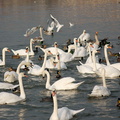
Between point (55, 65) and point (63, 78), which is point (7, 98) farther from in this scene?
point (55, 65)

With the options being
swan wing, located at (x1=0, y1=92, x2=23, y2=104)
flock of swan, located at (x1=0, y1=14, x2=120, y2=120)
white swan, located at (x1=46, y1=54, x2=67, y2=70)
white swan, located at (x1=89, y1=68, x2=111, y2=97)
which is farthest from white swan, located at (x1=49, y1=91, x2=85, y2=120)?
white swan, located at (x1=46, y1=54, x2=67, y2=70)

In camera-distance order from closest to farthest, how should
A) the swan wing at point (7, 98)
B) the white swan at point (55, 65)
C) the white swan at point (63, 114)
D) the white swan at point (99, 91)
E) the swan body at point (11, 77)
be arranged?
1. the white swan at point (63, 114)
2. the swan wing at point (7, 98)
3. the white swan at point (99, 91)
4. the swan body at point (11, 77)
5. the white swan at point (55, 65)

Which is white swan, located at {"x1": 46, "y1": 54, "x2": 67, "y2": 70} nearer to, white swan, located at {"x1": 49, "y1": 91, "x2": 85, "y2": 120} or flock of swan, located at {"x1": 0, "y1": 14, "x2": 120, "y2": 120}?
flock of swan, located at {"x1": 0, "y1": 14, "x2": 120, "y2": 120}

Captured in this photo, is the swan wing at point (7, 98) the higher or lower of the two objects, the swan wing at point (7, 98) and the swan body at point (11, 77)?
the lower

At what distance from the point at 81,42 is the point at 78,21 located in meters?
11.9

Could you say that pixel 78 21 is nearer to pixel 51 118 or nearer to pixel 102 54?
pixel 102 54

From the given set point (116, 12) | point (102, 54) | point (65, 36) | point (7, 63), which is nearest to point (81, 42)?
point (65, 36)

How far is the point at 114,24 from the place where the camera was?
37188mm

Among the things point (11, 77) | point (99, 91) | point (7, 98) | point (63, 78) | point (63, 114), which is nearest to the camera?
point (63, 114)

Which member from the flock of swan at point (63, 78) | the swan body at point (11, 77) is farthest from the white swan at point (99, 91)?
the swan body at point (11, 77)

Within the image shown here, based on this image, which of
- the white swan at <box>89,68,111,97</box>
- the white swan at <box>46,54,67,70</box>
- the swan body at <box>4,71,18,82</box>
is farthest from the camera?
the white swan at <box>46,54,67,70</box>

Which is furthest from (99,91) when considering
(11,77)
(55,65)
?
(55,65)

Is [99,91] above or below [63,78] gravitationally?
below

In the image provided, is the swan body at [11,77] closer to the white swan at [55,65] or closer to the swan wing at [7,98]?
the white swan at [55,65]
